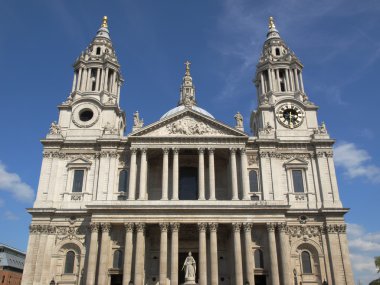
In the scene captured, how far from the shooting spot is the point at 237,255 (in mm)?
33938

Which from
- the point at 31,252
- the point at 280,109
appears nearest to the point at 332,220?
the point at 280,109

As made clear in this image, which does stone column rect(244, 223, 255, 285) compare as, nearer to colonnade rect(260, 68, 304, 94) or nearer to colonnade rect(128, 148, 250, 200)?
colonnade rect(128, 148, 250, 200)

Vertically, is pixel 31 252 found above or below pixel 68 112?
below

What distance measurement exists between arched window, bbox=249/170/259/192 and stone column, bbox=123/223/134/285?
12.3 metres

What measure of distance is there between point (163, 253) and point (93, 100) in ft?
63.5

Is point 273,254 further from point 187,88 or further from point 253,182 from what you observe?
point 187,88

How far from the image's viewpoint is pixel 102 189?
38750 millimetres

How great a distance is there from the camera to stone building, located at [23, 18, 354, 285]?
3497cm

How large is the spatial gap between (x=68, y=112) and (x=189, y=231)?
1880cm

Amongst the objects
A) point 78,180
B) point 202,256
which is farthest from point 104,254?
point 78,180

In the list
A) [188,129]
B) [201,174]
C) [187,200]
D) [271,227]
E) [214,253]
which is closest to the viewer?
[214,253]

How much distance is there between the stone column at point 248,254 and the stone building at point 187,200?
0.09 meters

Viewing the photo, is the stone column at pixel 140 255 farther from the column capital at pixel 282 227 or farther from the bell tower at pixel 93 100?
the column capital at pixel 282 227

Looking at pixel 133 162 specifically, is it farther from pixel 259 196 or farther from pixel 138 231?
pixel 259 196
